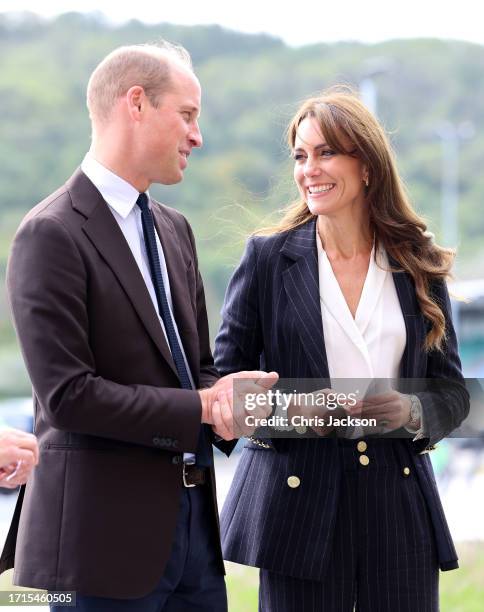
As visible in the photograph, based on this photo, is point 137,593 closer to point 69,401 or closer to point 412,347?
point 69,401

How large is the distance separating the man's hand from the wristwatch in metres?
1.07

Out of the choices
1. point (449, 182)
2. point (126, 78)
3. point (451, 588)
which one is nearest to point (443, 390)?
point (126, 78)

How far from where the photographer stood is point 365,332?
9.38ft

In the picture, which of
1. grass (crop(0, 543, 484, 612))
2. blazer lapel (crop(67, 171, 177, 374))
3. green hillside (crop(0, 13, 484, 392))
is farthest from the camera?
green hillside (crop(0, 13, 484, 392))

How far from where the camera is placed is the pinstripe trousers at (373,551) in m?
2.77

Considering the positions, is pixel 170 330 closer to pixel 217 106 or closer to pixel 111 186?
pixel 111 186

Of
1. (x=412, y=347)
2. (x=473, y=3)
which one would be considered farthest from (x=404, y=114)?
(x=412, y=347)

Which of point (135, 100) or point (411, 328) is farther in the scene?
point (411, 328)

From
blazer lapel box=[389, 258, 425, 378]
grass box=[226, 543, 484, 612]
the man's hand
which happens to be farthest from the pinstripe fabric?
grass box=[226, 543, 484, 612]

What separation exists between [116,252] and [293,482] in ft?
2.82

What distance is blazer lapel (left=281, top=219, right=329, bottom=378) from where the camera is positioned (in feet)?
9.14

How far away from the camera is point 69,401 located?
2.27m

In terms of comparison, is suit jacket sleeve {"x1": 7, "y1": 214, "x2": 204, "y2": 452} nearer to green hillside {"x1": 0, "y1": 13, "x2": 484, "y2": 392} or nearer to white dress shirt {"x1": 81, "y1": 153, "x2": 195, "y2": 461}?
white dress shirt {"x1": 81, "y1": 153, "x2": 195, "y2": 461}

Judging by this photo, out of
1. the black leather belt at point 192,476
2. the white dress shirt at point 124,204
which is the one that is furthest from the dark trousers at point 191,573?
the white dress shirt at point 124,204
